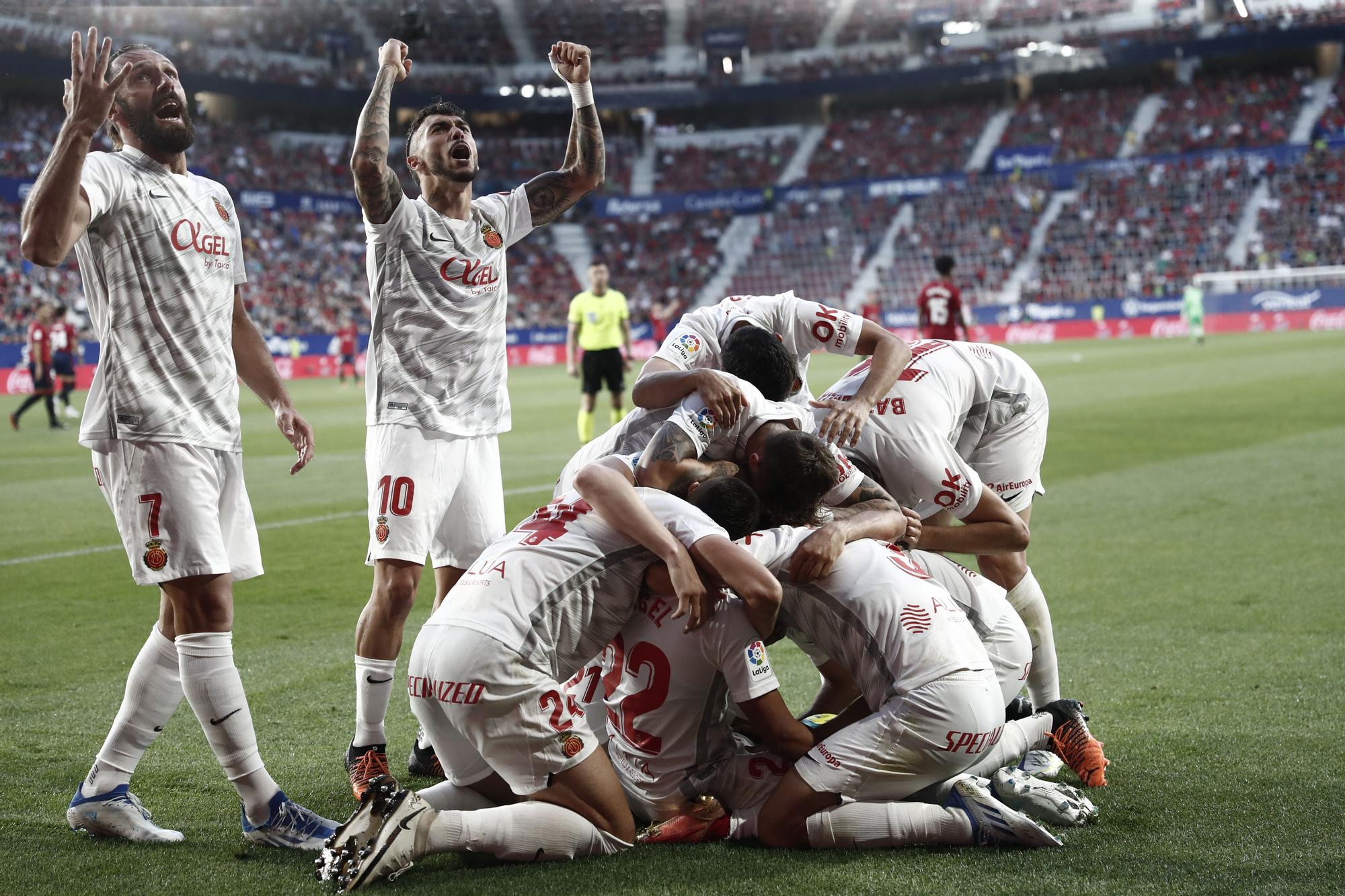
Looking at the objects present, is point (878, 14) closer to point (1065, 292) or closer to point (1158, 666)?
point (1065, 292)

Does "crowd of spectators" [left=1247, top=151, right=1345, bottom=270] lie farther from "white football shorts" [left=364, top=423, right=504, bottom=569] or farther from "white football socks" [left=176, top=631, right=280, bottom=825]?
"white football socks" [left=176, top=631, right=280, bottom=825]

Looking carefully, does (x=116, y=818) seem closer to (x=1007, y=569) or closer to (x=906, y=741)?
(x=906, y=741)

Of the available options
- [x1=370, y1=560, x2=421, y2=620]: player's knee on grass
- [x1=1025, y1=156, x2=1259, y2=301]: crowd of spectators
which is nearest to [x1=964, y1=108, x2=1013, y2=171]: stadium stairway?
[x1=1025, y1=156, x2=1259, y2=301]: crowd of spectators

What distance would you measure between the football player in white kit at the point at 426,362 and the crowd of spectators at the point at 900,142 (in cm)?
4676

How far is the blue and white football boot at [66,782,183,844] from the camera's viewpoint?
151 inches

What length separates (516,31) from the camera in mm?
54906

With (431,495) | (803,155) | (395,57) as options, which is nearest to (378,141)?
(395,57)

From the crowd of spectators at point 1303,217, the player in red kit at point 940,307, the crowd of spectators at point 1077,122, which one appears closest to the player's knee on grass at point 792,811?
the player in red kit at point 940,307

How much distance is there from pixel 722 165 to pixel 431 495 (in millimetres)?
51506

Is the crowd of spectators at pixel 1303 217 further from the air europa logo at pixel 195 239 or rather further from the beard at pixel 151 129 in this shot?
the beard at pixel 151 129

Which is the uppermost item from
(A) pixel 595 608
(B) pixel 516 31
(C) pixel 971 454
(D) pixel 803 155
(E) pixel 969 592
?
(B) pixel 516 31

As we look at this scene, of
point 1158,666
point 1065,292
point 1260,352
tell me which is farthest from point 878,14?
point 1158,666

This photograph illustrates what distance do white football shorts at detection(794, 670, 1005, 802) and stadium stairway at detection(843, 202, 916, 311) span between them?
42408 millimetres

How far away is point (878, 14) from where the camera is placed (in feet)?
186
